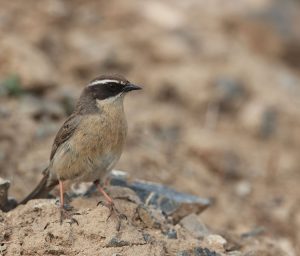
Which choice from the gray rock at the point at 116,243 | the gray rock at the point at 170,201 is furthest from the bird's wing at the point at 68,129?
the gray rock at the point at 116,243

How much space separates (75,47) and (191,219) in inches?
313

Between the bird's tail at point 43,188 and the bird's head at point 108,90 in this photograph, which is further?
the bird's tail at point 43,188

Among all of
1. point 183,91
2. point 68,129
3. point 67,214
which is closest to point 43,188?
point 68,129

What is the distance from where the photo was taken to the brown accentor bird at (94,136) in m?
8.48

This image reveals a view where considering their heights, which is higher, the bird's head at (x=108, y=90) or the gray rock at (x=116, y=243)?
the bird's head at (x=108, y=90)

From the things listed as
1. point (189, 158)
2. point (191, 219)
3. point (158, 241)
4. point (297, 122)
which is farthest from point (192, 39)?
point (158, 241)

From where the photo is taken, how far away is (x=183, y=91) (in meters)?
15.5

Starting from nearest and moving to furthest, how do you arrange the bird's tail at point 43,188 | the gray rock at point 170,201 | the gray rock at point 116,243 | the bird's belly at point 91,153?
the gray rock at point 116,243, the bird's belly at point 91,153, the gray rock at point 170,201, the bird's tail at point 43,188

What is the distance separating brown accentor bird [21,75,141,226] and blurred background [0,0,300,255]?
1506 mm

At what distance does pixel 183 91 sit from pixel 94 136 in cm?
721

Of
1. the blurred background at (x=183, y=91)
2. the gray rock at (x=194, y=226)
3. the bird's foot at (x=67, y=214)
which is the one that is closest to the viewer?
the bird's foot at (x=67, y=214)

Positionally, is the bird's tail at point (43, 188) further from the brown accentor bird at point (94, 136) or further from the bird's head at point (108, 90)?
the bird's head at point (108, 90)

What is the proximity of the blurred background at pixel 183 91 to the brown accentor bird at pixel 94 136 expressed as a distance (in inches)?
59.3

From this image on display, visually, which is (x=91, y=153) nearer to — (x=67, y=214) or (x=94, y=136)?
(x=94, y=136)
